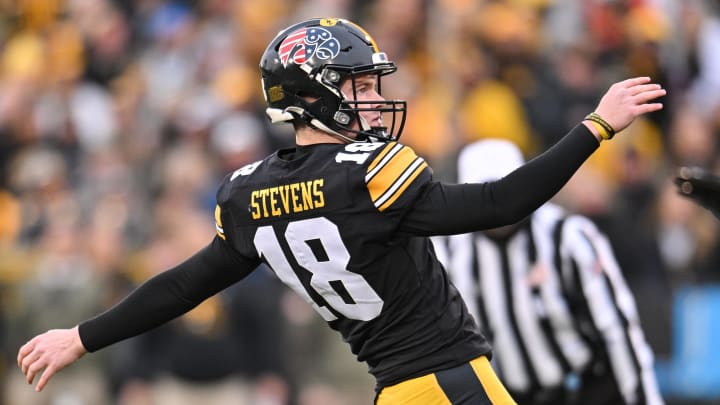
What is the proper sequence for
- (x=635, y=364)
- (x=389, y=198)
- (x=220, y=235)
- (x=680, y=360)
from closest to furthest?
(x=389, y=198)
(x=220, y=235)
(x=635, y=364)
(x=680, y=360)

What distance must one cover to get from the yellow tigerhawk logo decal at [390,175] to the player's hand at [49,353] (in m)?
1.31

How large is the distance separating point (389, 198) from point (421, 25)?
21.7 feet

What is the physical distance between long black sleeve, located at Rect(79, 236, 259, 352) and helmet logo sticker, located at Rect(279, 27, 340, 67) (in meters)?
0.69

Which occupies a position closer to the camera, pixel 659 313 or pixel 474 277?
pixel 474 277

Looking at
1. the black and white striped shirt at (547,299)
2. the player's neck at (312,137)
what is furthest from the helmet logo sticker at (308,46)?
the black and white striped shirt at (547,299)

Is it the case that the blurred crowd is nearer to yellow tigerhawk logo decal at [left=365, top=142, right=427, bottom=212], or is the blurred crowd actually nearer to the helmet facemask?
the helmet facemask

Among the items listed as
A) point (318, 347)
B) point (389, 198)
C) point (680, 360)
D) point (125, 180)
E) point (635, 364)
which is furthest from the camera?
point (125, 180)

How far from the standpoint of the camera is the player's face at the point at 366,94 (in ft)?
15.0

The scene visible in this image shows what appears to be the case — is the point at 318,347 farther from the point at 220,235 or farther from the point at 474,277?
the point at 220,235

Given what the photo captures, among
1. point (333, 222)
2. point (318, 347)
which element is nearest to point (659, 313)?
point (318, 347)

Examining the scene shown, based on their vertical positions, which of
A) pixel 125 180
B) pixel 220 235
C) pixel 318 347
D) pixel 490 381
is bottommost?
pixel 318 347

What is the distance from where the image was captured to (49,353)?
16.0ft

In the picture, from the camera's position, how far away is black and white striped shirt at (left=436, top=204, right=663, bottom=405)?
20.4ft

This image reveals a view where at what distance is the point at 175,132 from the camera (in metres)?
11.4
